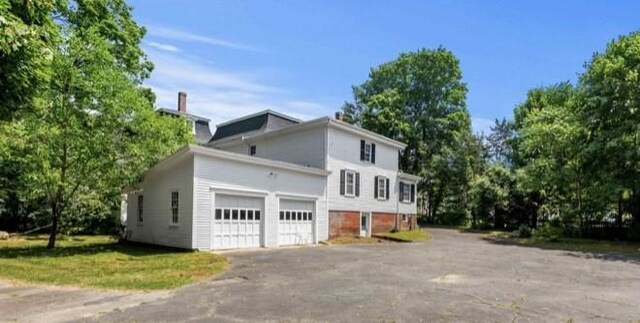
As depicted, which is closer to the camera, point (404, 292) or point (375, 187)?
point (404, 292)

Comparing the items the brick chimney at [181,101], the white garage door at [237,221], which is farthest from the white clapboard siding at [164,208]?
the brick chimney at [181,101]

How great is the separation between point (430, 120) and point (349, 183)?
20332mm

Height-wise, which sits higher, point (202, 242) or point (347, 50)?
point (347, 50)

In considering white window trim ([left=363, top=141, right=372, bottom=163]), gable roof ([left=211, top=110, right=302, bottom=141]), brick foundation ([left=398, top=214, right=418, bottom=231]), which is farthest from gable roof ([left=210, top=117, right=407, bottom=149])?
brick foundation ([left=398, top=214, right=418, bottom=231])

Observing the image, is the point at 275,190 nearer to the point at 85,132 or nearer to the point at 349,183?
the point at 349,183

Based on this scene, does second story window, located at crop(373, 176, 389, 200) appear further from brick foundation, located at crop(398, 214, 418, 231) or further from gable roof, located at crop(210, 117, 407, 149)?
brick foundation, located at crop(398, 214, 418, 231)

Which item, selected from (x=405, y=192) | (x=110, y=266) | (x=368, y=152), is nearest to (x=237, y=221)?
(x=110, y=266)

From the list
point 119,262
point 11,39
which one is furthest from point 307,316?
point 119,262

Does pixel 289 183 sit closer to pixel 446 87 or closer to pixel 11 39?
pixel 11 39

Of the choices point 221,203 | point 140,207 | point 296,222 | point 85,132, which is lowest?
point 296,222

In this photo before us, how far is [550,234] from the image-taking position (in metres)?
29.6

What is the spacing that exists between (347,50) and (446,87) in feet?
75.4

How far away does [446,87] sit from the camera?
4422 cm

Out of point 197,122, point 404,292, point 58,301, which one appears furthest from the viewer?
point 197,122
